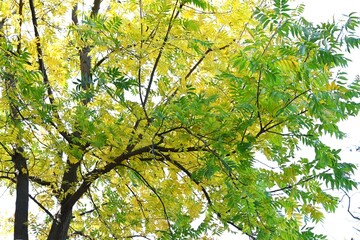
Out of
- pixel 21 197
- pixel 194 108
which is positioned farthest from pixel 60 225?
pixel 194 108

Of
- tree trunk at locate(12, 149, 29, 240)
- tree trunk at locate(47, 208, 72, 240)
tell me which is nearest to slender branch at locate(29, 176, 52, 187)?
tree trunk at locate(12, 149, 29, 240)

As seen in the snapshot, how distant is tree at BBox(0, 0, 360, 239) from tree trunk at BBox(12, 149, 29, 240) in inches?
0.9

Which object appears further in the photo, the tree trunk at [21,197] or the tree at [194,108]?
the tree trunk at [21,197]

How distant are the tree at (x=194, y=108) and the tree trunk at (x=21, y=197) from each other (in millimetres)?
24

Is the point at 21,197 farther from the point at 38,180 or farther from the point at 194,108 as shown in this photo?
the point at 194,108

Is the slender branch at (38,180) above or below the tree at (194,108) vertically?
above

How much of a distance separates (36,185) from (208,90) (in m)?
2.70

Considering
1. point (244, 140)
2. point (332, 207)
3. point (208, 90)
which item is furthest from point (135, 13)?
point (332, 207)

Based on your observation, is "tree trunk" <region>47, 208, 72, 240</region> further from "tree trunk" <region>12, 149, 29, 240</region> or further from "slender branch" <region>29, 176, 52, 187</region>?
"slender branch" <region>29, 176, 52, 187</region>

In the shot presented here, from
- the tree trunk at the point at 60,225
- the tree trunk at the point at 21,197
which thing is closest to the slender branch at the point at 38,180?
the tree trunk at the point at 21,197

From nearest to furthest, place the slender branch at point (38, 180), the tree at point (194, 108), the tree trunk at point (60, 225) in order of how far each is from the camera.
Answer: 1. the tree at point (194, 108)
2. the tree trunk at point (60, 225)
3. the slender branch at point (38, 180)

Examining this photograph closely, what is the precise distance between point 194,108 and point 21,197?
2.79 meters

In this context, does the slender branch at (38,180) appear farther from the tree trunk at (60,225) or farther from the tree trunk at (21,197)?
the tree trunk at (60,225)

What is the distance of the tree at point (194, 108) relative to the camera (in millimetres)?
2502
